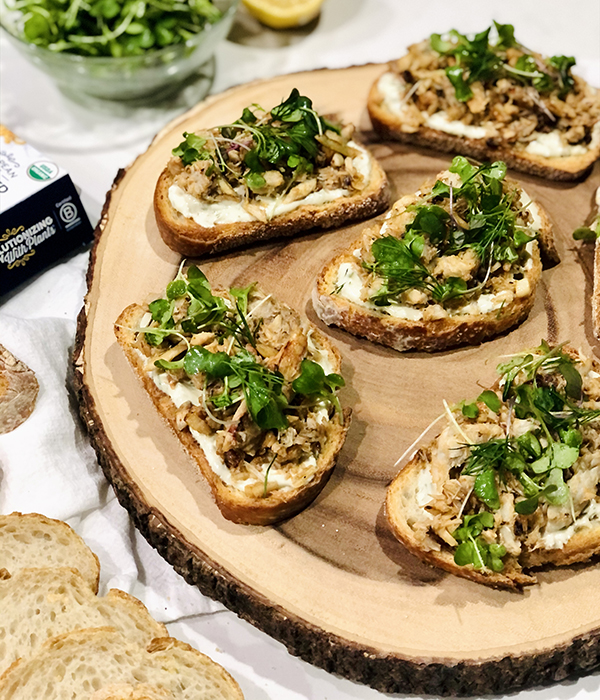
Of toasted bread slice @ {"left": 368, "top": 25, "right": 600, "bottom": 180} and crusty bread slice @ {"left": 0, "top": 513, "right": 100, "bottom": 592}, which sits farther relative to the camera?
toasted bread slice @ {"left": 368, "top": 25, "right": 600, "bottom": 180}

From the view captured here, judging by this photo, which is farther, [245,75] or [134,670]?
[245,75]

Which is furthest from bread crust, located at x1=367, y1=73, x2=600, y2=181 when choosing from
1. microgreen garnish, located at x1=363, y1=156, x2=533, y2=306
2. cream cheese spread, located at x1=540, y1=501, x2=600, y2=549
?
cream cheese spread, located at x1=540, y1=501, x2=600, y2=549

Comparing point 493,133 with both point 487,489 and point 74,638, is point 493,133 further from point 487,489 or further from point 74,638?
point 74,638

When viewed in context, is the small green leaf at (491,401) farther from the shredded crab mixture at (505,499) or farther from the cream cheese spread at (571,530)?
the cream cheese spread at (571,530)

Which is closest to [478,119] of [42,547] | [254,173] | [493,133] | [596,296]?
[493,133]

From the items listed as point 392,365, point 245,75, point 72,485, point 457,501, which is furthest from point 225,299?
point 245,75

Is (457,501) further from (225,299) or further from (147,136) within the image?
(147,136)

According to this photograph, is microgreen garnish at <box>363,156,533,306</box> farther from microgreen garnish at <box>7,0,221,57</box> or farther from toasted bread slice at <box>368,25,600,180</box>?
microgreen garnish at <box>7,0,221,57</box>
